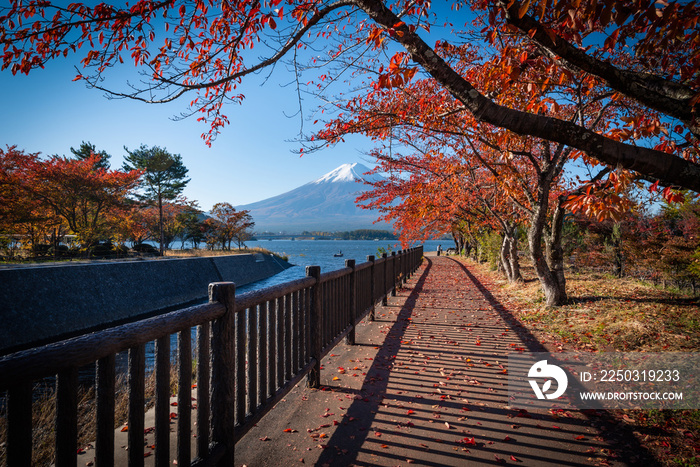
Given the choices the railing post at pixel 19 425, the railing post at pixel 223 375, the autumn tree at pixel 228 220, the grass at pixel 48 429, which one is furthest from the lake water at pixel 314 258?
the autumn tree at pixel 228 220

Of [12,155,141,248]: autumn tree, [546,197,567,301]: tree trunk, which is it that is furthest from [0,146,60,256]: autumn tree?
[546,197,567,301]: tree trunk

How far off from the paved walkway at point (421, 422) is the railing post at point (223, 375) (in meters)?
0.44

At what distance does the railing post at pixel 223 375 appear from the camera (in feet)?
7.06

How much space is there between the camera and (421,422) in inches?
120

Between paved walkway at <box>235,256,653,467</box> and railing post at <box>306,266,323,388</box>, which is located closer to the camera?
paved walkway at <box>235,256,653,467</box>

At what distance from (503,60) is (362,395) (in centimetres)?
414

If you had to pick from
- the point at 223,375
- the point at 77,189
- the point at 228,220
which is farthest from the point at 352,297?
the point at 228,220

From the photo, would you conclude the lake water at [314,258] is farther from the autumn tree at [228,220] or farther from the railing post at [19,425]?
the autumn tree at [228,220]

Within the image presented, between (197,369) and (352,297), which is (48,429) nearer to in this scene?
(197,369)

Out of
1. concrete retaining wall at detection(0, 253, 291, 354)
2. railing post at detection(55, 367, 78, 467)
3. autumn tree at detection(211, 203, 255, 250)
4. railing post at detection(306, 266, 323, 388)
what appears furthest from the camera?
autumn tree at detection(211, 203, 255, 250)

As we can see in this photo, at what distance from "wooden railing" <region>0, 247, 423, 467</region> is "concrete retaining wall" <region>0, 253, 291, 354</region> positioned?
9.86m

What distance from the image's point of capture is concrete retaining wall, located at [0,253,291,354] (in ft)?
30.7

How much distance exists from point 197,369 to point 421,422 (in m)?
2.17

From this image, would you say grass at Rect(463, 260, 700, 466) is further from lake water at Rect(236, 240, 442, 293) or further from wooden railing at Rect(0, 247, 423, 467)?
lake water at Rect(236, 240, 442, 293)
